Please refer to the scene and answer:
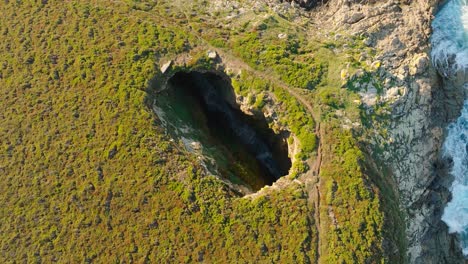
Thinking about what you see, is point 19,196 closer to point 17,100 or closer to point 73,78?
point 17,100

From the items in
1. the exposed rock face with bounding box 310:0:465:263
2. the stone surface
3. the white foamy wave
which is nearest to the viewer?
the exposed rock face with bounding box 310:0:465:263

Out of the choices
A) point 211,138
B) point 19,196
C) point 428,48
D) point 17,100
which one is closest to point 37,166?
point 19,196

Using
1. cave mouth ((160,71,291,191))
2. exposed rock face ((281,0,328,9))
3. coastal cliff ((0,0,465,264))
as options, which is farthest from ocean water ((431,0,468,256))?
cave mouth ((160,71,291,191))

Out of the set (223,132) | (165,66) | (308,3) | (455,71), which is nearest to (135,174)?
(223,132)

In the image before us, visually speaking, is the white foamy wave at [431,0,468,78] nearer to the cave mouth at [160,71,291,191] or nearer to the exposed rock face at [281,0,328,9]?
the exposed rock face at [281,0,328,9]

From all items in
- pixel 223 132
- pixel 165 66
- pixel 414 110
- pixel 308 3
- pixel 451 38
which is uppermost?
pixel 451 38

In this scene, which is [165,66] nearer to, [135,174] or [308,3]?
[135,174]
